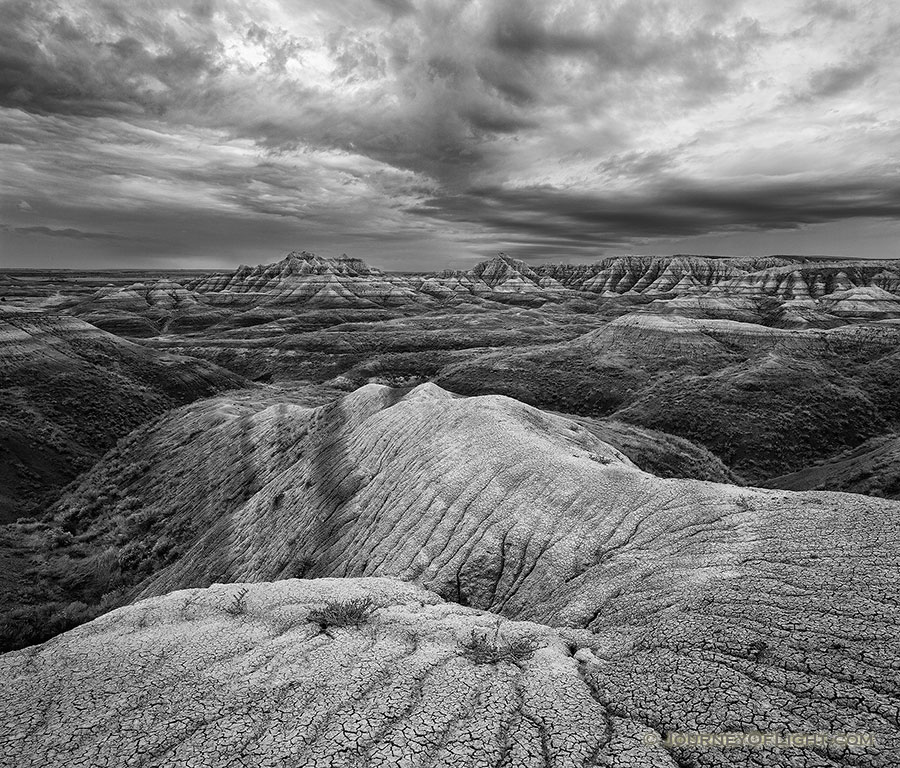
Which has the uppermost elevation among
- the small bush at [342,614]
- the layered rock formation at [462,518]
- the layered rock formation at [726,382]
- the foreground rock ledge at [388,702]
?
the foreground rock ledge at [388,702]

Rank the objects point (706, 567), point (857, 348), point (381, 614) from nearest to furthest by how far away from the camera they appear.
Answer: point (381, 614), point (706, 567), point (857, 348)

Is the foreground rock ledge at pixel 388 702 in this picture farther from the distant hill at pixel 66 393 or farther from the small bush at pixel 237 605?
the distant hill at pixel 66 393

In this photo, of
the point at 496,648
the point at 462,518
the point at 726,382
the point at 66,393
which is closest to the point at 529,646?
the point at 496,648

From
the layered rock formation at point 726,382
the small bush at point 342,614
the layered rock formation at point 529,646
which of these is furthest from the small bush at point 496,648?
the layered rock formation at point 726,382

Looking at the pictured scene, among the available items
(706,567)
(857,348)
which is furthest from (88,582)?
(857,348)

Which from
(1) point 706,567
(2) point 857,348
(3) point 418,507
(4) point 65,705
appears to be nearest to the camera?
(4) point 65,705

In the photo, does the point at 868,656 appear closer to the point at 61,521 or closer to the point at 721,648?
the point at 721,648

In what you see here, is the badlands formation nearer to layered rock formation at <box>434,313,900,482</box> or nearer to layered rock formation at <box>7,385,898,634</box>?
layered rock formation at <box>7,385,898,634</box>
